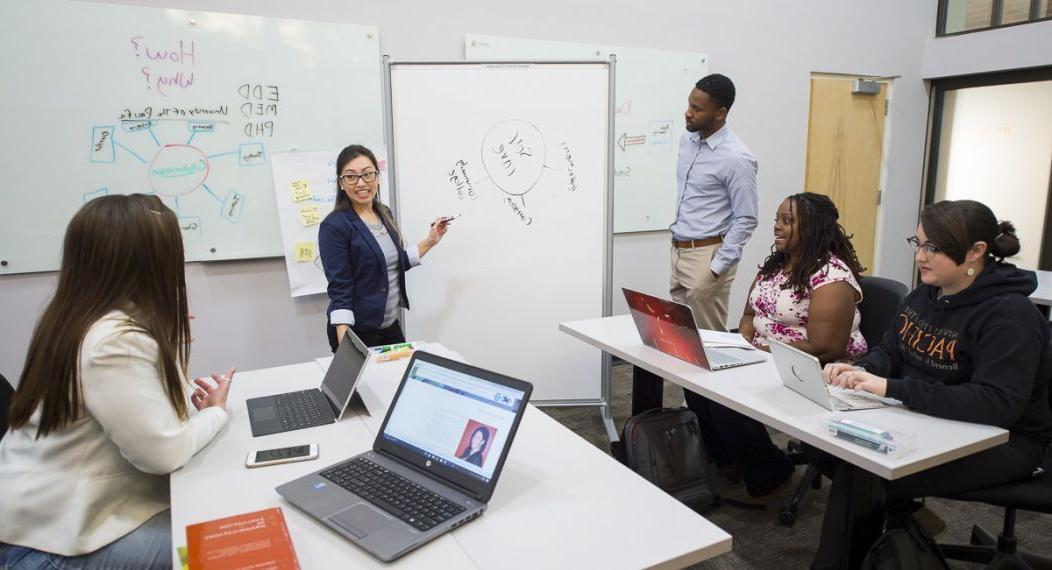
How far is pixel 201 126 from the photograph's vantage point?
295 cm

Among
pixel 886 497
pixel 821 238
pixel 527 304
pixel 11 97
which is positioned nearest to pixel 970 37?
pixel 821 238

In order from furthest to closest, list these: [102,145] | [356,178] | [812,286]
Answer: [102,145]
[356,178]
[812,286]

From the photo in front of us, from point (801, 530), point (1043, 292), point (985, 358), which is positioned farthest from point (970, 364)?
point (1043, 292)

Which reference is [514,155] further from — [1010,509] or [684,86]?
[1010,509]

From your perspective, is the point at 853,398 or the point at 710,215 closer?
the point at 853,398

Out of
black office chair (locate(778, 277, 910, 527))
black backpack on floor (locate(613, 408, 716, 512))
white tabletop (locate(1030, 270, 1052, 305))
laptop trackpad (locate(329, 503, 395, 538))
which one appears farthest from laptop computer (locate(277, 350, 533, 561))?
white tabletop (locate(1030, 270, 1052, 305))

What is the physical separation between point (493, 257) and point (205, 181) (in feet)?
4.48

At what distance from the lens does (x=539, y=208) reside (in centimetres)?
298

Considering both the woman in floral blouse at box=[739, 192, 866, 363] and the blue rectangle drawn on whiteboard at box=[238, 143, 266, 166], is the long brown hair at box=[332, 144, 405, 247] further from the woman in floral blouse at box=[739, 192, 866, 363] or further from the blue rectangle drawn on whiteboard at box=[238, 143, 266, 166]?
the woman in floral blouse at box=[739, 192, 866, 363]

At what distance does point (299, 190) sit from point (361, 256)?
2.92 ft

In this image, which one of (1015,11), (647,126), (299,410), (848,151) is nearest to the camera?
(299,410)

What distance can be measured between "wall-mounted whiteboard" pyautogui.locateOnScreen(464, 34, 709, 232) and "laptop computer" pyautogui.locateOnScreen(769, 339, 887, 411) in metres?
2.26

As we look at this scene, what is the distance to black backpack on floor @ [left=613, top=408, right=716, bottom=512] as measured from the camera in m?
2.28

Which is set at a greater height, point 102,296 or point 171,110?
point 171,110
